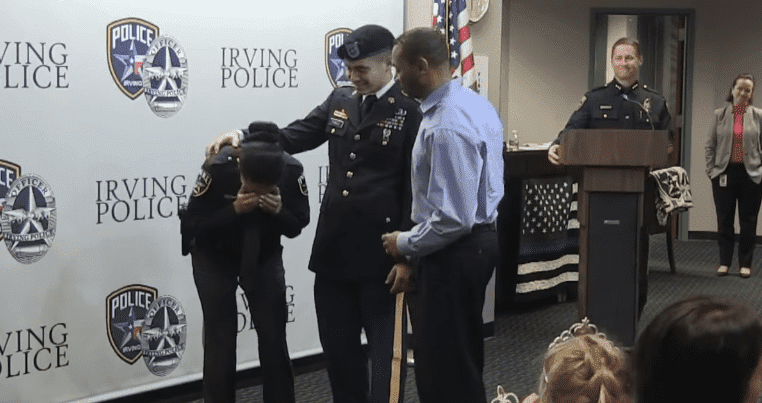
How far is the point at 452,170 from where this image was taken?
2953mm

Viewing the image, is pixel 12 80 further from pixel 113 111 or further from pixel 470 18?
pixel 470 18

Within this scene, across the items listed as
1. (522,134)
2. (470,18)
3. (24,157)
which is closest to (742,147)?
(522,134)

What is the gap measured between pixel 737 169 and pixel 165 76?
5270 millimetres

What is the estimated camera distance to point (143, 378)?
4406 mm

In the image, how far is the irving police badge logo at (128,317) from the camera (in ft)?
13.9

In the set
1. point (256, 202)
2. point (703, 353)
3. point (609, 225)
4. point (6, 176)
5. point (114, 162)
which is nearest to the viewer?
point (703, 353)

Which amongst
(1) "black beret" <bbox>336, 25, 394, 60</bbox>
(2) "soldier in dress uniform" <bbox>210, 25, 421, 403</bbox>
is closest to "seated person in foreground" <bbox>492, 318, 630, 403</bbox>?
(2) "soldier in dress uniform" <bbox>210, 25, 421, 403</bbox>

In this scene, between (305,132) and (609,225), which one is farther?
(609,225)

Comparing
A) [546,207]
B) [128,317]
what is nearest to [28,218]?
[128,317]

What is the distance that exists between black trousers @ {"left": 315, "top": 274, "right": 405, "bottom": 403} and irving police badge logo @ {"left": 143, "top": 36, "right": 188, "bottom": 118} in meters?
1.23

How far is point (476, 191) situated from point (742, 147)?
227 inches

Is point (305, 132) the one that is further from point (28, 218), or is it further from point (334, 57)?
point (334, 57)

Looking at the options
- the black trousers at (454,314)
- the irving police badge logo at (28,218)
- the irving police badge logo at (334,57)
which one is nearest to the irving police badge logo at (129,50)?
the irving police badge logo at (28,218)

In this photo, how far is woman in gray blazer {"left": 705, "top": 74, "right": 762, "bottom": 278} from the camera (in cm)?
821
